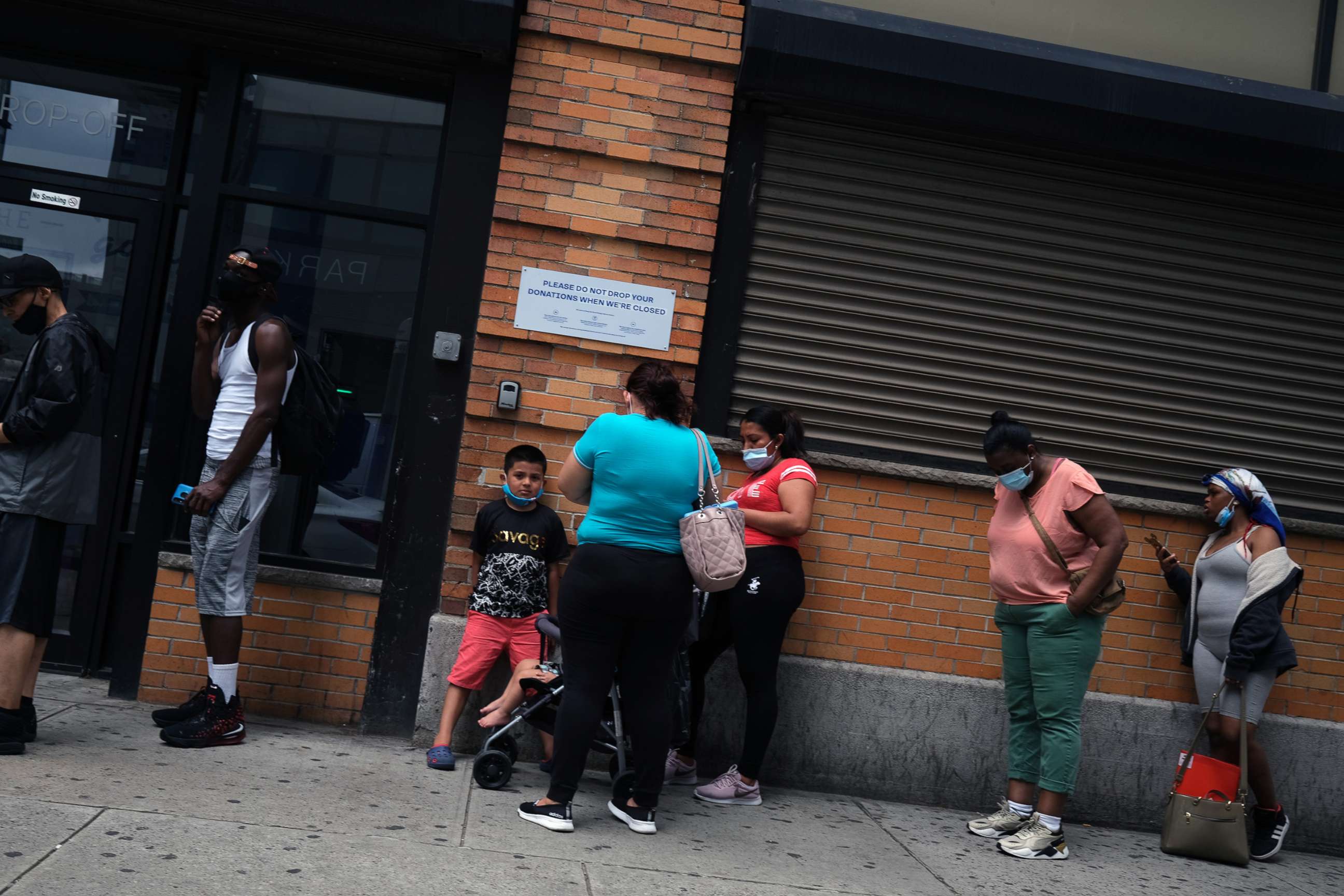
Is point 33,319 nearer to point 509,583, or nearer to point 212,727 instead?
point 212,727

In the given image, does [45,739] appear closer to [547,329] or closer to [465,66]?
[547,329]

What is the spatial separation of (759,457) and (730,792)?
159 centimetres

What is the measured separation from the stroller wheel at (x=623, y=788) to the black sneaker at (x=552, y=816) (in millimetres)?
226

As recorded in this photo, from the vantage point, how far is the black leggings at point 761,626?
5.09 m

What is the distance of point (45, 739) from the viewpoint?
183 inches

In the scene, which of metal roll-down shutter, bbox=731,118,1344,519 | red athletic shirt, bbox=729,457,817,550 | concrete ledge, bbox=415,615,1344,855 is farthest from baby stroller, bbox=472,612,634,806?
→ metal roll-down shutter, bbox=731,118,1344,519

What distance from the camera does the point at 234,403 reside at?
5.02 metres

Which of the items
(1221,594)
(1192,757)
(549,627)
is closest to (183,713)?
(549,627)

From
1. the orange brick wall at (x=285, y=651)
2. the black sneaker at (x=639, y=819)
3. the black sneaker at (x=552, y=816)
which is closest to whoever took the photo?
the black sneaker at (x=552, y=816)

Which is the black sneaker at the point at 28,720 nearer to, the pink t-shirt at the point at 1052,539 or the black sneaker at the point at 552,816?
the black sneaker at the point at 552,816

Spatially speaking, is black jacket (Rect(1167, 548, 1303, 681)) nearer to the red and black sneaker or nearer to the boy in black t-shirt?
the boy in black t-shirt

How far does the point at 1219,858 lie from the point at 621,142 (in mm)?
4544

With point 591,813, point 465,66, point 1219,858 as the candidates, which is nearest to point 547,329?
point 465,66

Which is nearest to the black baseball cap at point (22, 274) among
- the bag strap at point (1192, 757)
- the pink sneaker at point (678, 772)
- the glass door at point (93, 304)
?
the glass door at point (93, 304)
